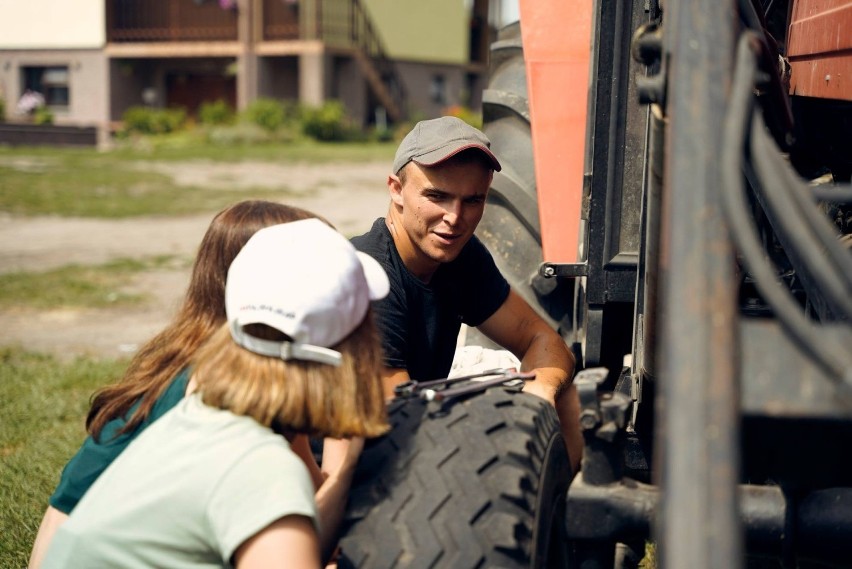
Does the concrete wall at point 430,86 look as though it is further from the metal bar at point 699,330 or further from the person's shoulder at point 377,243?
the metal bar at point 699,330

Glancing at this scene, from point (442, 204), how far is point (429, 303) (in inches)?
12.0

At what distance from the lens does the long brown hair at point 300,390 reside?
180 centimetres

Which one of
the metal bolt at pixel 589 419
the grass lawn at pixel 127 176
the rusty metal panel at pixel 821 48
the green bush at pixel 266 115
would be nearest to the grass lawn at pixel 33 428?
the metal bolt at pixel 589 419

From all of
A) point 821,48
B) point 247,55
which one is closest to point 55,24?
point 247,55

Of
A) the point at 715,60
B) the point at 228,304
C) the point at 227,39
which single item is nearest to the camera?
the point at 715,60

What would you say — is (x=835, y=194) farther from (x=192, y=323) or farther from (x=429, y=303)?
(x=429, y=303)

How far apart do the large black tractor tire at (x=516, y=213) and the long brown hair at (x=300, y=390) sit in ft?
6.01

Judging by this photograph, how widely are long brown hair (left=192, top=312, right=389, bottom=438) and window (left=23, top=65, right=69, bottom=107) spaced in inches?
1273

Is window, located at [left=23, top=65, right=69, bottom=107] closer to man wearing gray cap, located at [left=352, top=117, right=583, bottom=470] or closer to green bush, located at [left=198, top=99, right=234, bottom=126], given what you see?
green bush, located at [left=198, top=99, right=234, bottom=126]

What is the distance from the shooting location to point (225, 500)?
67.6 inches

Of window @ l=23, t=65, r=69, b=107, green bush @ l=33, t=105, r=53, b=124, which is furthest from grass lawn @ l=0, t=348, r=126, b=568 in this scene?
window @ l=23, t=65, r=69, b=107

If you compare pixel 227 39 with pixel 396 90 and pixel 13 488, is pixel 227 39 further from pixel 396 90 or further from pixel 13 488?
pixel 13 488

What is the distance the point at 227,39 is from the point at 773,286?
31308mm

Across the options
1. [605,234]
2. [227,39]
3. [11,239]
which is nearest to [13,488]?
[605,234]
